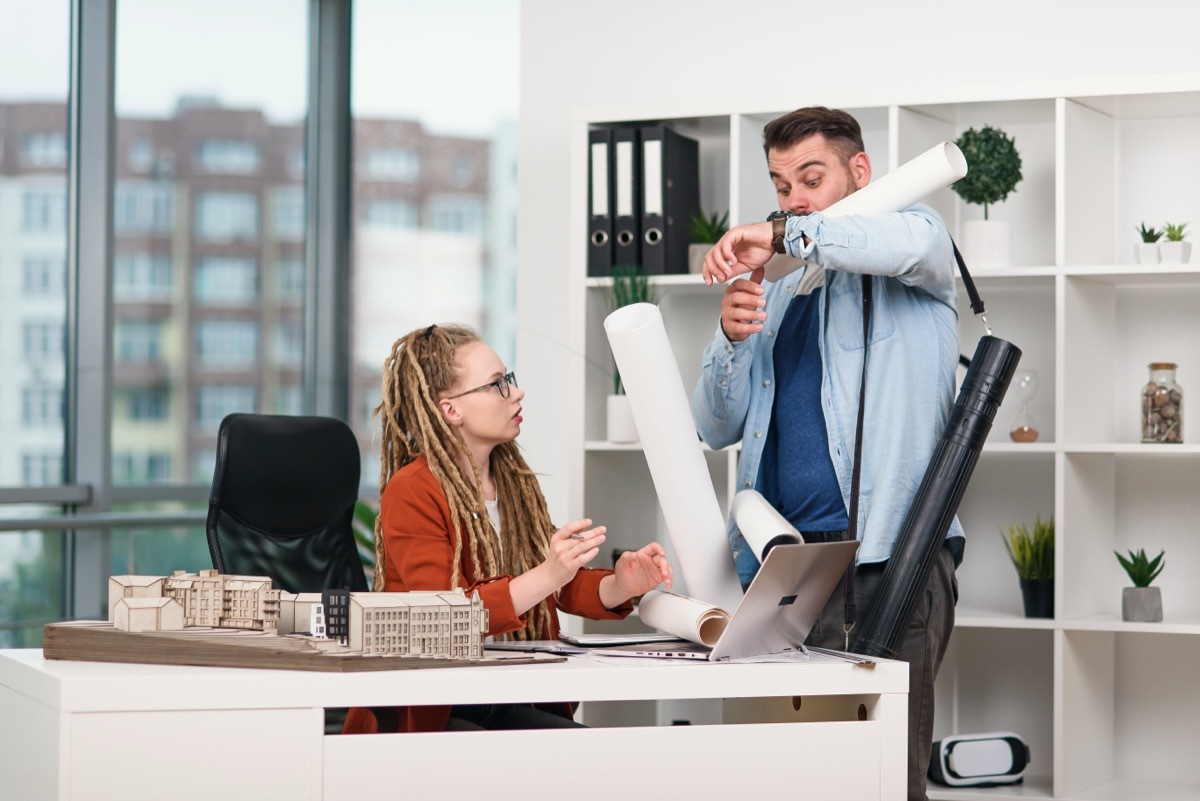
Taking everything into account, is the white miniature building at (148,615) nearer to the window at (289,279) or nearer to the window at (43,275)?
the window at (43,275)

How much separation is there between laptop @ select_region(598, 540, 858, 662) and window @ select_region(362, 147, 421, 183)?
304 cm

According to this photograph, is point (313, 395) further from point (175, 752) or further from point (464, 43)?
point (175, 752)

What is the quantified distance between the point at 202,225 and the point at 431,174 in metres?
0.82

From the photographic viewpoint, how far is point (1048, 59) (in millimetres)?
3340

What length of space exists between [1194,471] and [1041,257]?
64 cm

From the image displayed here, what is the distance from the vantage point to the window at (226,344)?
4.13 m

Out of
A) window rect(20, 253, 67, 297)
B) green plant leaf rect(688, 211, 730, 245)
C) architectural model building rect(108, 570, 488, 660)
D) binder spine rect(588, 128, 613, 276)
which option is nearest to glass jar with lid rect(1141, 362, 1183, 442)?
green plant leaf rect(688, 211, 730, 245)

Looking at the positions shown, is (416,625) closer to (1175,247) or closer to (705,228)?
(705,228)

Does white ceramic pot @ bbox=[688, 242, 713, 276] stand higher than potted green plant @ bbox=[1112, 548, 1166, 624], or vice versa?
white ceramic pot @ bbox=[688, 242, 713, 276]

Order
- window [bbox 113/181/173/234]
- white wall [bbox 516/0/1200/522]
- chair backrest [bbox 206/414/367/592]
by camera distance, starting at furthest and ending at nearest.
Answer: window [bbox 113/181/173/234] → white wall [bbox 516/0/1200/522] → chair backrest [bbox 206/414/367/592]

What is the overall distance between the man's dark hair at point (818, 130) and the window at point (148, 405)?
8.02ft

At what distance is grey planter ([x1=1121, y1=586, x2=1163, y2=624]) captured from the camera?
9.91ft

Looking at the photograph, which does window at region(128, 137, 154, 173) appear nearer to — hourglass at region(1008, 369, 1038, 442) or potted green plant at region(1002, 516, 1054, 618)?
hourglass at region(1008, 369, 1038, 442)

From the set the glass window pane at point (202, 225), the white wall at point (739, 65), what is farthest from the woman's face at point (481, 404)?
the glass window pane at point (202, 225)
